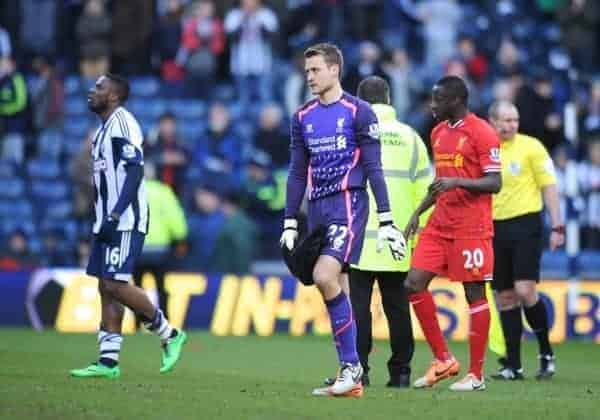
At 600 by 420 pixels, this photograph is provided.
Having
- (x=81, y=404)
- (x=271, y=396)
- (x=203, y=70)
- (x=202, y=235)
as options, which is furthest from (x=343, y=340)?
(x=203, y=70)

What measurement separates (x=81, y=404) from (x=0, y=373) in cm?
265

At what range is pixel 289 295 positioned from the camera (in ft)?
72.8

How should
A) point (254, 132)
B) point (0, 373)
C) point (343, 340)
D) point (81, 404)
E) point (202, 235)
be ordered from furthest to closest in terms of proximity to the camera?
point (254, 132) < point (202, 235) < point (0, 373) < point (343, 340) < point (81, 404)

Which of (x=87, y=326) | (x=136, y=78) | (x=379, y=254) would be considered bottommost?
(x=87, y=326)

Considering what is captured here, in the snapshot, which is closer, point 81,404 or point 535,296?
point 81,404

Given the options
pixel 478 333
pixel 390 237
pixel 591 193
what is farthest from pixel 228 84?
pixel 390 237

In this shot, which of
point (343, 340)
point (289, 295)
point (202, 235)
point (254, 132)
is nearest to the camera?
point (343, 340)

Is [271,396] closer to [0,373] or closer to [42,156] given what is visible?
[0,373]

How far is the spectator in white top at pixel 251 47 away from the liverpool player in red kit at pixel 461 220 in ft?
44.0

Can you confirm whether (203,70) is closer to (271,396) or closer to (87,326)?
(87,326)

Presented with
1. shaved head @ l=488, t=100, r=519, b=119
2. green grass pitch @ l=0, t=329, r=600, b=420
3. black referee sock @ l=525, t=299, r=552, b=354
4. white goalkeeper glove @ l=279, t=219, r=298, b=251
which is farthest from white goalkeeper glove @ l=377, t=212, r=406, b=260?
black referee sock @ l=525, t=299, r=552, b=354

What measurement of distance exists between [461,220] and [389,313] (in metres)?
1.14

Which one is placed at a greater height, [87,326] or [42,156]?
[42,156]

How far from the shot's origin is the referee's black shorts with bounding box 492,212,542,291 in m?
15.6
